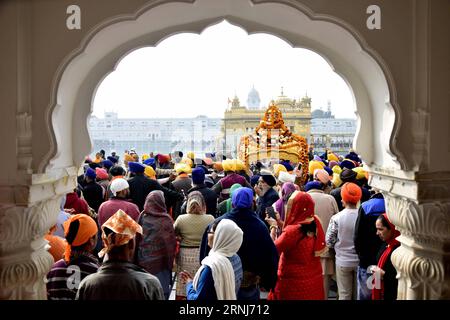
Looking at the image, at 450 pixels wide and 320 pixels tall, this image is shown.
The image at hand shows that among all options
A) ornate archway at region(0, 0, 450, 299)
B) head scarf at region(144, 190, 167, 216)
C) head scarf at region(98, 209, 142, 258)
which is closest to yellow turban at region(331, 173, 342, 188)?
head scarf at region(144, 190, 167, 216)

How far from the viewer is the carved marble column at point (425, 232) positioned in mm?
2352

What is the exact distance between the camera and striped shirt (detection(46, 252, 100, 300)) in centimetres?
275

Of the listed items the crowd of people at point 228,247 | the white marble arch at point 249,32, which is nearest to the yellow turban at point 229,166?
the crowd of people at point 228,247

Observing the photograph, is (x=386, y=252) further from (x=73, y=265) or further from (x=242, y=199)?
(x=73, y=265)

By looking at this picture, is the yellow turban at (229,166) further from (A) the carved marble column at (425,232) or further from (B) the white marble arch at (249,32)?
(A) the carved marble column at (425,232)

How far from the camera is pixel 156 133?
1293 inches

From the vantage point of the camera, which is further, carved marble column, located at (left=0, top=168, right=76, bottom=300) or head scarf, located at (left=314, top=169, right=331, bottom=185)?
head scarf, located at (left=314, top=169, right=331, bottom=185)

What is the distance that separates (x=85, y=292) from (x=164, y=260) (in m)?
1.68

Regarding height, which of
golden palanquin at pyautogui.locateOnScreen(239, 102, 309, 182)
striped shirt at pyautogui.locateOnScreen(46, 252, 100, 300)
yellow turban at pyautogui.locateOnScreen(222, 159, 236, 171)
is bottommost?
striped shirt at pyautogui.locateOnScreen(46, 252, 100, 300)

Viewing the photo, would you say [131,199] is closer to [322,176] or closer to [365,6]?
[322,176]

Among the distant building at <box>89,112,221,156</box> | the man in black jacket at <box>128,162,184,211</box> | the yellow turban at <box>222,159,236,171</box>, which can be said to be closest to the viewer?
the man in black jacket at <box>128,162,184,211</box>

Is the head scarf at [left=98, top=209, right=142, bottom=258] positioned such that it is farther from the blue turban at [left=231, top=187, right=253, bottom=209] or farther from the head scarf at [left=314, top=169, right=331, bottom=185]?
the head scarf at [left=314, top=169, right=331, bottom=185]

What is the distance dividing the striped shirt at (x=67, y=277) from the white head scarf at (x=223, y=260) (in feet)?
1.91

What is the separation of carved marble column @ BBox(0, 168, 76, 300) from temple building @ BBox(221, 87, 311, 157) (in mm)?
22425
